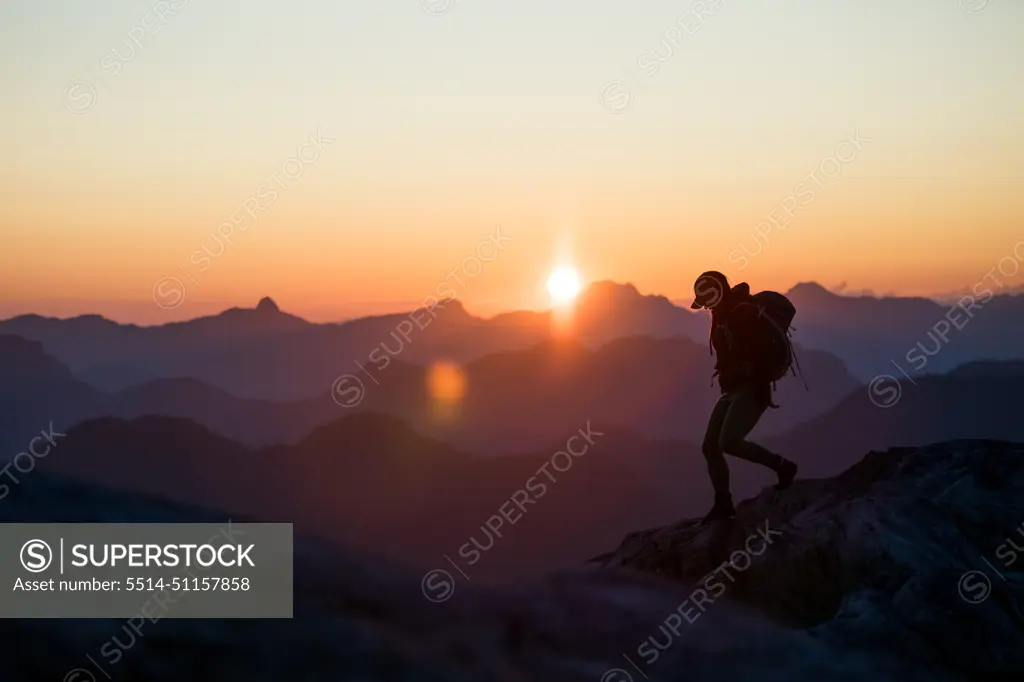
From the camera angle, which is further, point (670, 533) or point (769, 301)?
point (670, 533)

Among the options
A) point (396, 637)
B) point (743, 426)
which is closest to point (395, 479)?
point (743, 426)

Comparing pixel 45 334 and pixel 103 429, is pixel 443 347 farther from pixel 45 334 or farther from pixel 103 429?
pixel 45 334

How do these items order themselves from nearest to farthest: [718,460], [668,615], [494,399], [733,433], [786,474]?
1. [668,615]
2. [733,433]
3. [718,460]
4. [786,474]
5. [494,399]

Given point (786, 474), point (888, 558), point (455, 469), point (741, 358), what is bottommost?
point (888, 558)

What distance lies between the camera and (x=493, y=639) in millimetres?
7332

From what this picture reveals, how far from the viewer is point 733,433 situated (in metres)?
10.4

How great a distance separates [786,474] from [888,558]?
2219 millimetres

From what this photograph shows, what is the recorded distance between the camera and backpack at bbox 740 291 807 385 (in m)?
10.4

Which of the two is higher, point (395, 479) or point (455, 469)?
point (395, 479)

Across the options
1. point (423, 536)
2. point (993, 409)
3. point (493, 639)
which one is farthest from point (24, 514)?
point (993, 409)

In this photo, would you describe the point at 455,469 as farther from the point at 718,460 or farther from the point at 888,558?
the point at 888,558

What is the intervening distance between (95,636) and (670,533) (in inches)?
259

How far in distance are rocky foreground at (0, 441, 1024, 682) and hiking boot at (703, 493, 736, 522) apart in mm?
186

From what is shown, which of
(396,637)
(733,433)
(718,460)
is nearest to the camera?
(396,637)
